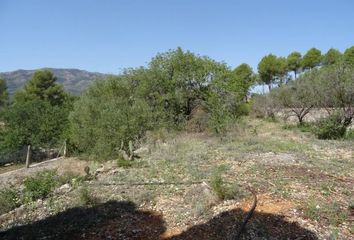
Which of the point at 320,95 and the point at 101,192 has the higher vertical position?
the point at 320,95

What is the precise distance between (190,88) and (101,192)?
17636 millimetres

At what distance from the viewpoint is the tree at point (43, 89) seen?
4306 centimetres

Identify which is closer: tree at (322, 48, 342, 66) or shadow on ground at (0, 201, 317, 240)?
shadow on ground at (0, 201, 317, 240)

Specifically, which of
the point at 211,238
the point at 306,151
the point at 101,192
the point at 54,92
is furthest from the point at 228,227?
the point at 54,92

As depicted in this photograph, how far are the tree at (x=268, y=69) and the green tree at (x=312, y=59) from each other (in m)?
3.53

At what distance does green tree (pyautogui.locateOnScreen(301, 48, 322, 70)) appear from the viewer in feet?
155

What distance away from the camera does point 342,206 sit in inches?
296

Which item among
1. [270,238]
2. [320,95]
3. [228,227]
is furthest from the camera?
[320,95]

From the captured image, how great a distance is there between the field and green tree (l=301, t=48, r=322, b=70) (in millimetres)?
37783

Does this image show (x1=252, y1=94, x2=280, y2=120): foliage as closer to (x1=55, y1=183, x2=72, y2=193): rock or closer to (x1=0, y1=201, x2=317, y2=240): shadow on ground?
(x1=55, y1=183, x2=72, y2=193): rock

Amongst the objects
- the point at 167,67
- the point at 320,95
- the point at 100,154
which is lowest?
the point at 100,154

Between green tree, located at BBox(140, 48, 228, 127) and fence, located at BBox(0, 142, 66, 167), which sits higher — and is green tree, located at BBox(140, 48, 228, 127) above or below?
above

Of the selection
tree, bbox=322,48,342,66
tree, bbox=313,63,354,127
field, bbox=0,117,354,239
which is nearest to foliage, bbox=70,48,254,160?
tree, bbox=313,63,354,127

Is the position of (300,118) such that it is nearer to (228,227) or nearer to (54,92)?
(228,227)
